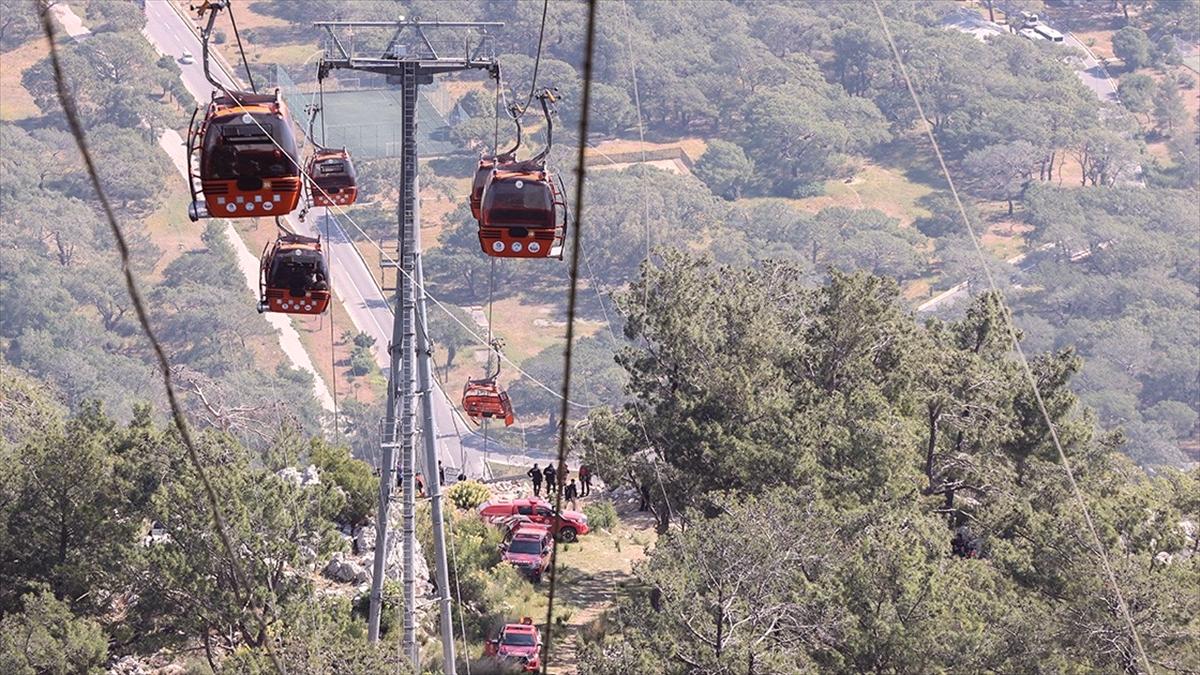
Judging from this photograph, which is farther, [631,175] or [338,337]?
[631,175]

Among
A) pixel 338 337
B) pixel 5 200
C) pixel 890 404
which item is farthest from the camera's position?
pixel 5 200

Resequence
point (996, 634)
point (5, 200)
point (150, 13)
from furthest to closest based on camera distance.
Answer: point (150, 13) → point (5, 200) → point (996, 634)

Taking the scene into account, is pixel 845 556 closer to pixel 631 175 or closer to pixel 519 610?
pixel 519 610

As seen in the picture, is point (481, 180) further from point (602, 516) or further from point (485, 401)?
point (602, 516)

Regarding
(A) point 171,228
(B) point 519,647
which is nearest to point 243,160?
(B) point 519,647

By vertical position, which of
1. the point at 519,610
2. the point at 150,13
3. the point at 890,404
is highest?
the point at 890,404

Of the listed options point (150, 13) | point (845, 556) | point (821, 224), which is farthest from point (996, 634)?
point (150, 13)
